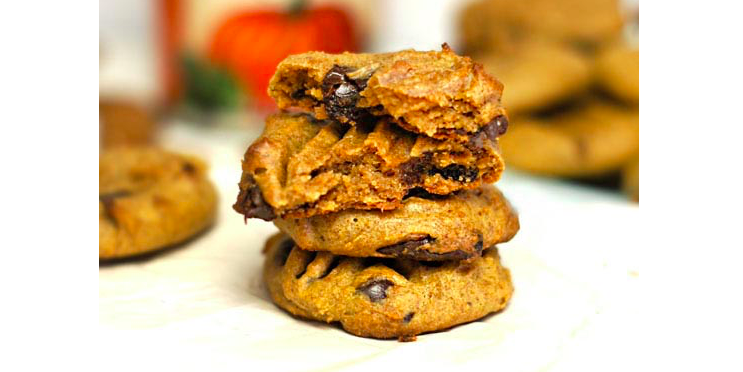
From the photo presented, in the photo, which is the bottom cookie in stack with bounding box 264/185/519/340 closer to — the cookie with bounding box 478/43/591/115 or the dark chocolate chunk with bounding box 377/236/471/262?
the dark chocolate chunk with bounding box 377/236/471/262

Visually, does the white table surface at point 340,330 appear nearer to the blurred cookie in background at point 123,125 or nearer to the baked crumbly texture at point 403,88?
the baked crumbly texture at point 403,88

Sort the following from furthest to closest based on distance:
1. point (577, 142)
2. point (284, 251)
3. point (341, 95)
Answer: point (577, 142) < point (284, 251) < point (341, 95)

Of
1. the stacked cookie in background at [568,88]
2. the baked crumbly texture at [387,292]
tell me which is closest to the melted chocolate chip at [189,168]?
the baked crumbly texture at [387,292]

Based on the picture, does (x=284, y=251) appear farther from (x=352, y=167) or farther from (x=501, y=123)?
(x=501, y=123)

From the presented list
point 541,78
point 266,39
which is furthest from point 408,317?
point 266,39

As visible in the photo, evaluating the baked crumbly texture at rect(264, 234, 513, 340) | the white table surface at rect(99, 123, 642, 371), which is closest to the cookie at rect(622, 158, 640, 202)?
the white table surface at rect(99, 123, 642, 371)

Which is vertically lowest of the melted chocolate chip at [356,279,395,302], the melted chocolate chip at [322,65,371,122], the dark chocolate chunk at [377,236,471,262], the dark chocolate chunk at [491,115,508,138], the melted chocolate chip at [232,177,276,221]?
the melted chocolate chip at [356,279,395,302]
